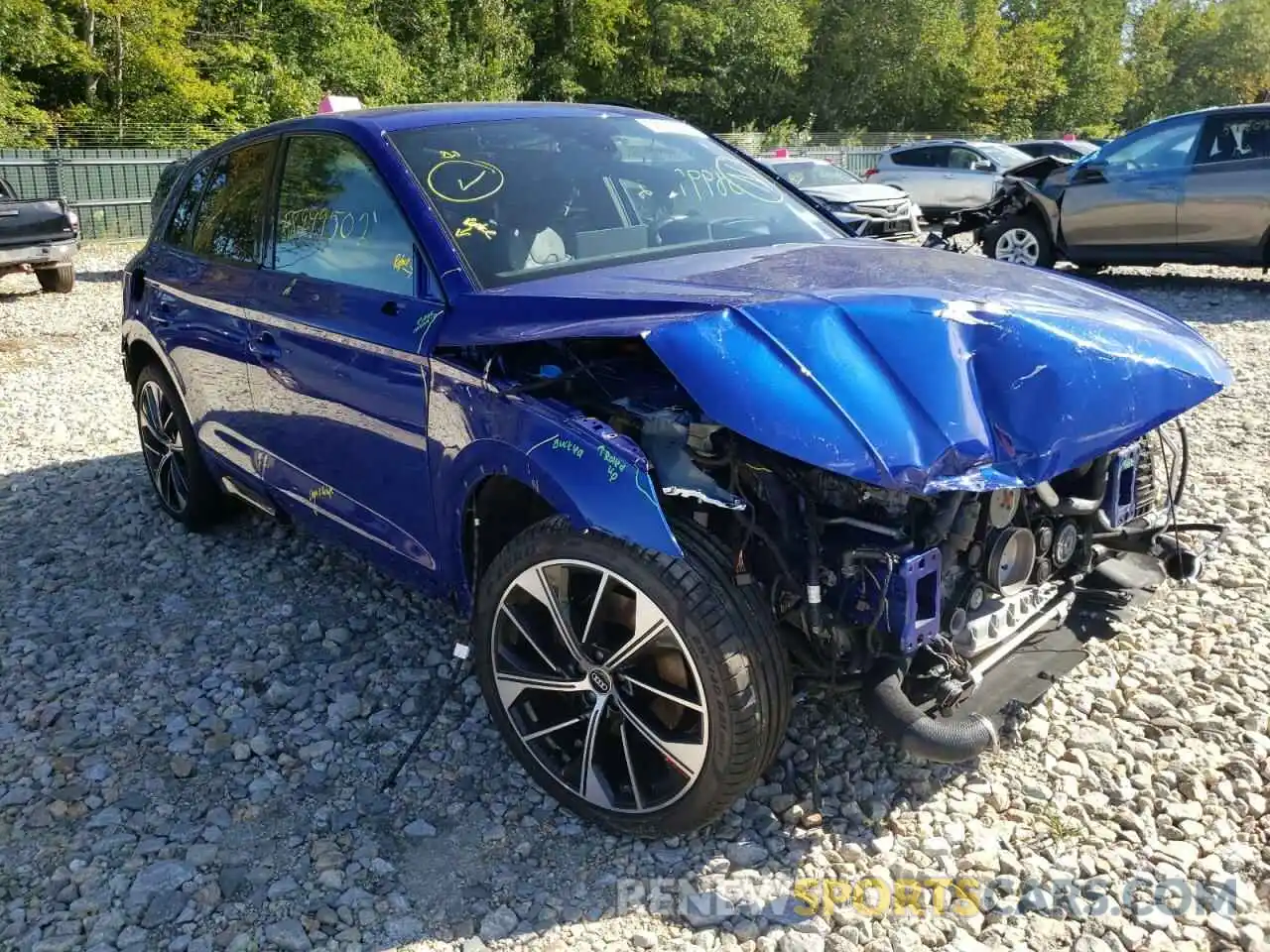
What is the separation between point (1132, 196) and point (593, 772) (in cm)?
986

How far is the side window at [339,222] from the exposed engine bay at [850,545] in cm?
69

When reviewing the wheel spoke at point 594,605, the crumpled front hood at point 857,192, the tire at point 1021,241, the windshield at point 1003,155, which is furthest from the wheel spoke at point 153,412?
the windshield at point 1003,155

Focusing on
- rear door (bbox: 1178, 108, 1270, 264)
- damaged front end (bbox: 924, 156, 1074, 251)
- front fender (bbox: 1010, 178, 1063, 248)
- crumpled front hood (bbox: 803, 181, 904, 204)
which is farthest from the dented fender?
crumpled front hood (bbox: 803, 181, 904, 204)

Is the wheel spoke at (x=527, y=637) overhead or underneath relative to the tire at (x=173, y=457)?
overhead

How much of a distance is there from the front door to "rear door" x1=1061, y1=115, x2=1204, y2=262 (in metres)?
9.10

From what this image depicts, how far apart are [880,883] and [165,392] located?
3896 millimetres

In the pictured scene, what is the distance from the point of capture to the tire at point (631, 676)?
2.59 meters

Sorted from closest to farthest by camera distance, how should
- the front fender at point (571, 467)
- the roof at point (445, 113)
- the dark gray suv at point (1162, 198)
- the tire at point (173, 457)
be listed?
the front fender at point (571, 467), the roof at point (445, 113), the tire at point (173, 457), the dark gray suv at point (1162, 198)

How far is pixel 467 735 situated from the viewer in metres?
3.47

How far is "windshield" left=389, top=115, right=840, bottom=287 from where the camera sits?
11.1 feet

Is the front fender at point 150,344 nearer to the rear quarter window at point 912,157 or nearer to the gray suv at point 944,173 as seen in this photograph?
the gray suv at point 944,173

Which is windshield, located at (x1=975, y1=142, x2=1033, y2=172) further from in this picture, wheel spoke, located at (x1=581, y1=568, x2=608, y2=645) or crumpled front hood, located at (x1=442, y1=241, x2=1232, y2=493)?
wheel spoke, located at (x1=581, y1=568, x2=608, y2=645)

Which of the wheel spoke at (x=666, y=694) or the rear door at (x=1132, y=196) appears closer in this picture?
the wheel spoke at (x=666, y=694)

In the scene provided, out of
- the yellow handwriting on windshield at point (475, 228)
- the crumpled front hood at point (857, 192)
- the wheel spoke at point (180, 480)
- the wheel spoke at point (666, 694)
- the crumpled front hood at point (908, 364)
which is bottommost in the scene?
the wheel spoke at point (180, 480)
